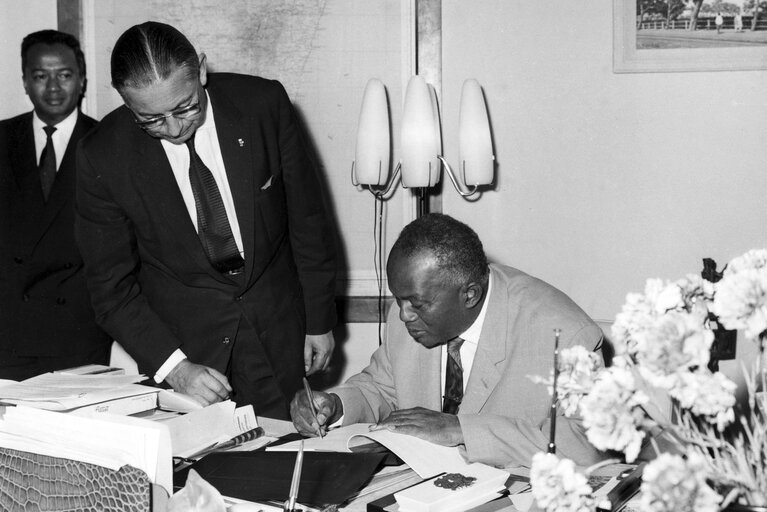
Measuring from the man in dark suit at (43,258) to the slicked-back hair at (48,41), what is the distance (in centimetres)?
19

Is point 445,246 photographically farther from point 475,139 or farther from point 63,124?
point 63,124

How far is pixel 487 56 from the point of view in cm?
359

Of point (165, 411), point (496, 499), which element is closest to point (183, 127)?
point (165, 411)

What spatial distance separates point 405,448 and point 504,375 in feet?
1.46

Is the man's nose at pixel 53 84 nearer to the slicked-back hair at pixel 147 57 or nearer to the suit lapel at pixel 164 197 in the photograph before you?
the suit lapel at pixel 164 197

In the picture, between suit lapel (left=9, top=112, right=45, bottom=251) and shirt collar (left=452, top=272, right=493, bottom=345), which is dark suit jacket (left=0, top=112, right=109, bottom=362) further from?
shirt collar (left=452, top=272, right=493, bottom=345)

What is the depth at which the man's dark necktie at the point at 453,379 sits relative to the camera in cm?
220

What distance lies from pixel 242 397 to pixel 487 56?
5.92 feet

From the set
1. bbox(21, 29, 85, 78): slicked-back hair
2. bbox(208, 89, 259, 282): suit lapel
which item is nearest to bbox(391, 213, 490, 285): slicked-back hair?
bbox(208, 89, 259, 282): suit lapel

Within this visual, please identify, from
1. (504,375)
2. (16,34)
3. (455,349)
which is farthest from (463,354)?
(16,34)

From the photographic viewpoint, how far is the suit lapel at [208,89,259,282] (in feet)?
8.40

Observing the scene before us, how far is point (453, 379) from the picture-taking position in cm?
222

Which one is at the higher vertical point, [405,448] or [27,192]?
[27,192]

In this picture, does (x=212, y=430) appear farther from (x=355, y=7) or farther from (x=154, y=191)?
(x=355, y=7)
